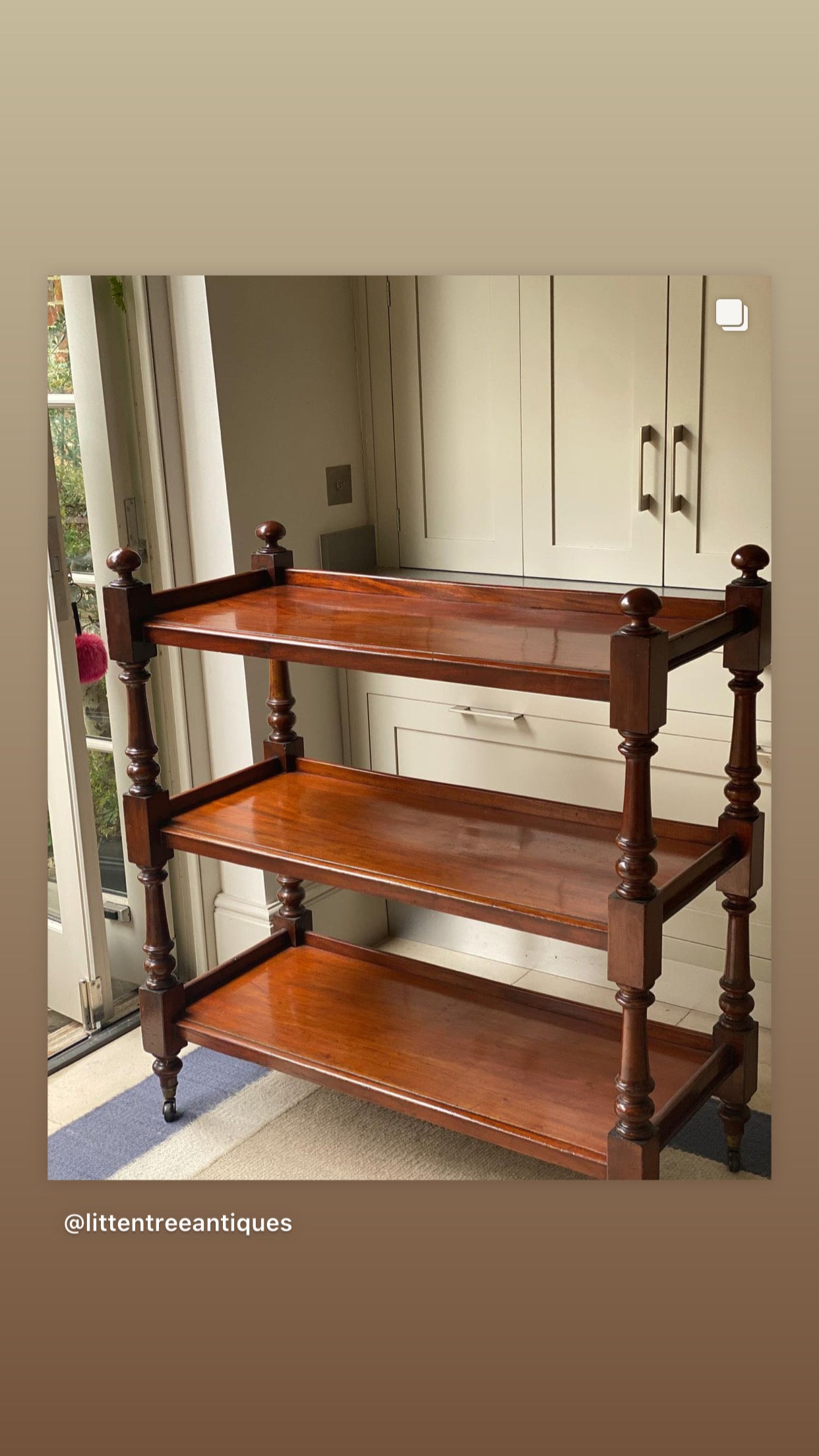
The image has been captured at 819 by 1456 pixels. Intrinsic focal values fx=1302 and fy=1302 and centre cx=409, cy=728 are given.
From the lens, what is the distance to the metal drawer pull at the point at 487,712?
2729mm

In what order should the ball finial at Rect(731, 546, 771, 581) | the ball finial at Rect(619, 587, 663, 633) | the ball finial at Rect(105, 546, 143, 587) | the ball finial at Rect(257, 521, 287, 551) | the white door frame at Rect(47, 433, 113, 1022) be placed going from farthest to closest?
1. the white door frame at Rect(47, 433, 113, 1022)
2. the ball finial at Rect(257, 521, 287, 551)
3. the ball finial at Rect(105, 546, 143, 587)
4. the ball finial at Rect(731, 546, 771, 581)
5. the ball finial at Rect(619, 587, 663, 633)

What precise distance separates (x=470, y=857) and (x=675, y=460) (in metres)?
0.97

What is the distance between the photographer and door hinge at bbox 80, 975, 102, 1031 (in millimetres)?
2713

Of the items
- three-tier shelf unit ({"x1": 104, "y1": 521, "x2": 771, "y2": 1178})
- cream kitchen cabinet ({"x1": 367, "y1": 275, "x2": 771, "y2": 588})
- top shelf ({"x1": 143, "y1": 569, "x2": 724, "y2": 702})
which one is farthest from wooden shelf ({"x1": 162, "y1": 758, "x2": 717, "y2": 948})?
cream kitchen cabinet ({"x1": 367, "y1": 275, "x2": 771, "y2": 588})

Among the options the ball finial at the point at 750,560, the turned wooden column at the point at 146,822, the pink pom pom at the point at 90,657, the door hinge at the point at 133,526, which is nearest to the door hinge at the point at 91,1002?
the turned wooden column at the point at 146,822

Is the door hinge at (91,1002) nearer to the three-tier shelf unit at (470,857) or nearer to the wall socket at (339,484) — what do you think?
the three-tier shelf unit at (470,857)

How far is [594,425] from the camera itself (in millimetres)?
2635

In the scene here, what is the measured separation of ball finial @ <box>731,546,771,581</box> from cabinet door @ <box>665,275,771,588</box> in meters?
0.60

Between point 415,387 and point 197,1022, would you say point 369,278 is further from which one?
point 197,1022

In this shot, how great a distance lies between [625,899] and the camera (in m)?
1.69

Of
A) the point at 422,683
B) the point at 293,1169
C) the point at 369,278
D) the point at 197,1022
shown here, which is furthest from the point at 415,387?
the point at 293,1169

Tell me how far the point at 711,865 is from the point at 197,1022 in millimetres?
990

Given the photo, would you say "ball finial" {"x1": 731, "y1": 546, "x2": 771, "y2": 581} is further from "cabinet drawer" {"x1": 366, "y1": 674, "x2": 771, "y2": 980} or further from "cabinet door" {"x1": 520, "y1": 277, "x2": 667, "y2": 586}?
"cabinet door" {"x1": 520, "y1": 277, "x2": 667, "y2": 586}

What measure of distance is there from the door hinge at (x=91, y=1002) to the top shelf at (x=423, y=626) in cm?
92
